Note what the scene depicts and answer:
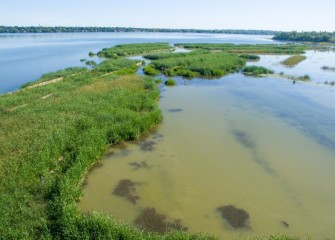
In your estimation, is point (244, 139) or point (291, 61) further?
point (291, 61)

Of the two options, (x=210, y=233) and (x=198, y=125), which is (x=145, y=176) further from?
(x=198, y=125)

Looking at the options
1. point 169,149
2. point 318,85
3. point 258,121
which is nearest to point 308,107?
point 258,121

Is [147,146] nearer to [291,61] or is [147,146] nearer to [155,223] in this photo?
[155,223]

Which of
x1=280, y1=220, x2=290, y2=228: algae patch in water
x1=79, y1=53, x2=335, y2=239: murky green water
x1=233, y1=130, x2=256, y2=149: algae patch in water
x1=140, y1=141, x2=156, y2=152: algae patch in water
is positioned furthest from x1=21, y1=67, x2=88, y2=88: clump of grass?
x1=280, y1=220, x2=290, y2=228: algae patch in water

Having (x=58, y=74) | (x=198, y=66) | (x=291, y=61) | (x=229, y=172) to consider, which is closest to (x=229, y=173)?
(x=229, y=172)

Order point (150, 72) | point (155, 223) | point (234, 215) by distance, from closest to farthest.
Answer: point (155, 223), point (234, 215), point (150, 72)

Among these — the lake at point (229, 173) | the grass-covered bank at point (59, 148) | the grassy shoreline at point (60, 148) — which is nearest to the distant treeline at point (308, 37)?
the lake at point (229, 173)

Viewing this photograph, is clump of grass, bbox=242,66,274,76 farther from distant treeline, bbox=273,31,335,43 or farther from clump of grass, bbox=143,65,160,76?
distant treeline, bbox=273,31,335,43
